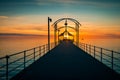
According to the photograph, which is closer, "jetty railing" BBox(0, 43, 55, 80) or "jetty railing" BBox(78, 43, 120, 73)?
"jetty railing" BBox(0, 43, 55, 80)

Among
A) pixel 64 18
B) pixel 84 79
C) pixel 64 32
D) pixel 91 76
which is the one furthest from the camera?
pixel 64 32

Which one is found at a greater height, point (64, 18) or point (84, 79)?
point (64, 18)

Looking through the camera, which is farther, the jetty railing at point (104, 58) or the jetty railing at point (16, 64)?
the jetty railing at point (104, 58)

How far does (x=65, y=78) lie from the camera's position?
33.0 ft

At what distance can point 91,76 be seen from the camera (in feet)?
34.7

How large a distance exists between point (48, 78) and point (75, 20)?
32.7m

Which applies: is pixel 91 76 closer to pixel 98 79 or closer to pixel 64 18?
pixel 98 79

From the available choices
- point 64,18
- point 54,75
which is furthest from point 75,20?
point 54,75

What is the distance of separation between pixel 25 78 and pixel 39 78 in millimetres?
559

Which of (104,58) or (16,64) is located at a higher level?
(104,58)

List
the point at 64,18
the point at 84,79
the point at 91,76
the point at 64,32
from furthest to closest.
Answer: the point at 64,32 < the point at 64,18 < the point at 91,76 < the point at 84,79

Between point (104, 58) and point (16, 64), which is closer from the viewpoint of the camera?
point (16, 64)

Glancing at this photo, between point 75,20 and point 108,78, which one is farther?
point 75,20

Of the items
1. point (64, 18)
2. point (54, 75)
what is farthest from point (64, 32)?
A: point (54, 75)
